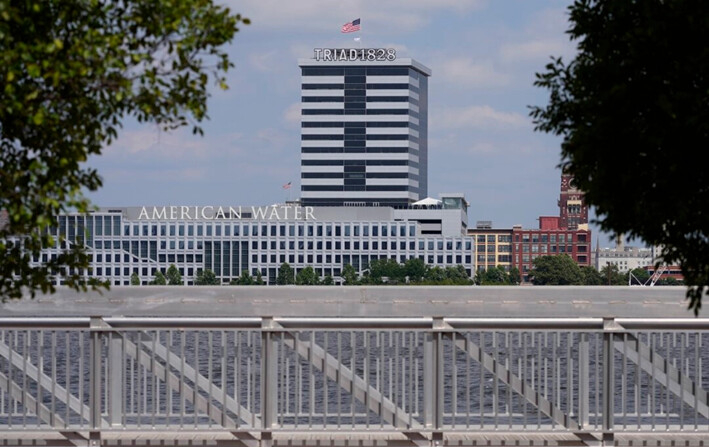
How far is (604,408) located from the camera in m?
11.0

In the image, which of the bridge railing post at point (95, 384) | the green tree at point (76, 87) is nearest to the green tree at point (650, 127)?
the green tree at point (76, 87)

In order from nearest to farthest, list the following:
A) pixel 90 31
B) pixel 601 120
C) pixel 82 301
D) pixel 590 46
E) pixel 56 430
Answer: pixel 90 31 < pixel 601 120 < pixel 590 46 < pixel 56 430 < pixel 82 301

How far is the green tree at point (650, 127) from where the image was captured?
7184 millimetres

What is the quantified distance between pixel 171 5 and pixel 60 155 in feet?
3.81

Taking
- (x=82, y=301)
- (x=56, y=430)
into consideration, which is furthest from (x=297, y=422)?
(x=82, y=301)

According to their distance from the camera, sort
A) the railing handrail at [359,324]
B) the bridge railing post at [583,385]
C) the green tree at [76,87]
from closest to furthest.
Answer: the green tree at [76,87] < the railing handrail at [359,324] < the bridge railing post at [583,385]

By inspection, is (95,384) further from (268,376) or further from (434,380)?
(434,380)

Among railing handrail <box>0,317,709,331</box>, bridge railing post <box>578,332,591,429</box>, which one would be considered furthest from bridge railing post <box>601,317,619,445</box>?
bridge railing post <box>578,332,591,429</box>

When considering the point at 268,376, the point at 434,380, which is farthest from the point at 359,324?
the point at 268,376

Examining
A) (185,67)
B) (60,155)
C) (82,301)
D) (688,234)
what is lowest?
(82,301)

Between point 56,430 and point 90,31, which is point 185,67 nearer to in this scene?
point 90,31

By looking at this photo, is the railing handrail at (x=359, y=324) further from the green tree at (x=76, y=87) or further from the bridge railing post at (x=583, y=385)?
the green tree at (x=76, y=87)

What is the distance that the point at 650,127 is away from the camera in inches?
289

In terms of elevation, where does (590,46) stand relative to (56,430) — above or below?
above
